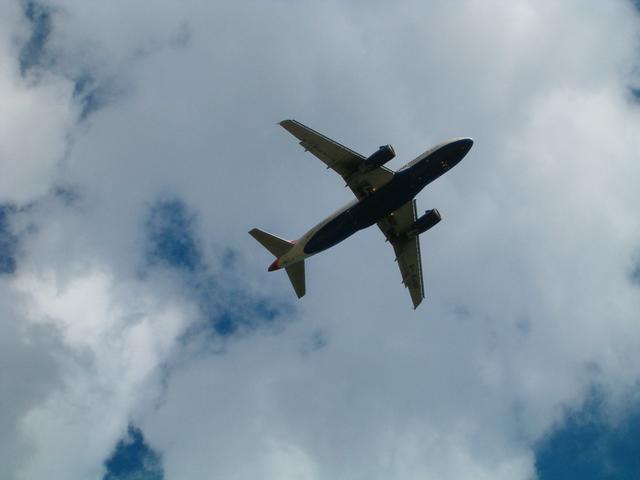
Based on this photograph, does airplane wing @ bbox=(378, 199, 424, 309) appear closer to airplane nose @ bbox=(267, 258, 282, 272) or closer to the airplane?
the airplane

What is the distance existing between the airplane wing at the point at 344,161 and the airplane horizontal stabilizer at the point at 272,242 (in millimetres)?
8573

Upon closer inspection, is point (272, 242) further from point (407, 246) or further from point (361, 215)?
point (407, 246)

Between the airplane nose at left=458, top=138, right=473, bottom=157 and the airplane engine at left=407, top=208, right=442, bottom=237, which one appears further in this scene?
the airplane engine at left=407, top=208, right=442, bottom=237

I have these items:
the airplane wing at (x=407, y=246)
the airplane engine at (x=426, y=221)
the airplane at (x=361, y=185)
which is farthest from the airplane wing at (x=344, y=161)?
the airplane engine at (x=426, y=221)

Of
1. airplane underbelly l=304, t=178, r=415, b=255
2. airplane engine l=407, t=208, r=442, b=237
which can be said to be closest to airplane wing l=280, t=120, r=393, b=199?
airplane underbelly l=304, t=178, r=415, b=255

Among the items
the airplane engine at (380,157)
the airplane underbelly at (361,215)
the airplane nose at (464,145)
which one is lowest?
the airplane underbelly at (361,215)

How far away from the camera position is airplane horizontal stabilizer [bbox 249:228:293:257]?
237ft

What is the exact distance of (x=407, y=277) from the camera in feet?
256

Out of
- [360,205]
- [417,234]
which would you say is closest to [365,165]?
[360,205]

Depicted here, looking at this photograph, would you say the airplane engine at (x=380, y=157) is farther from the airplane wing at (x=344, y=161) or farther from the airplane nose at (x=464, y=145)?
the airplane nose at (x=464, y=145)

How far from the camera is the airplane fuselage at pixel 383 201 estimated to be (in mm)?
67000

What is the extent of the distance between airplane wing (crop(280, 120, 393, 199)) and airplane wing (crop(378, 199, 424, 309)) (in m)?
5.79

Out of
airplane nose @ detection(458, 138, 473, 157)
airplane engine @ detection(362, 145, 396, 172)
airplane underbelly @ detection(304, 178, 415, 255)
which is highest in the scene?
airplane engine @ detection(362, 145, 396, 172)

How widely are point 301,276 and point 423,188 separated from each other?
15407 millimetres
